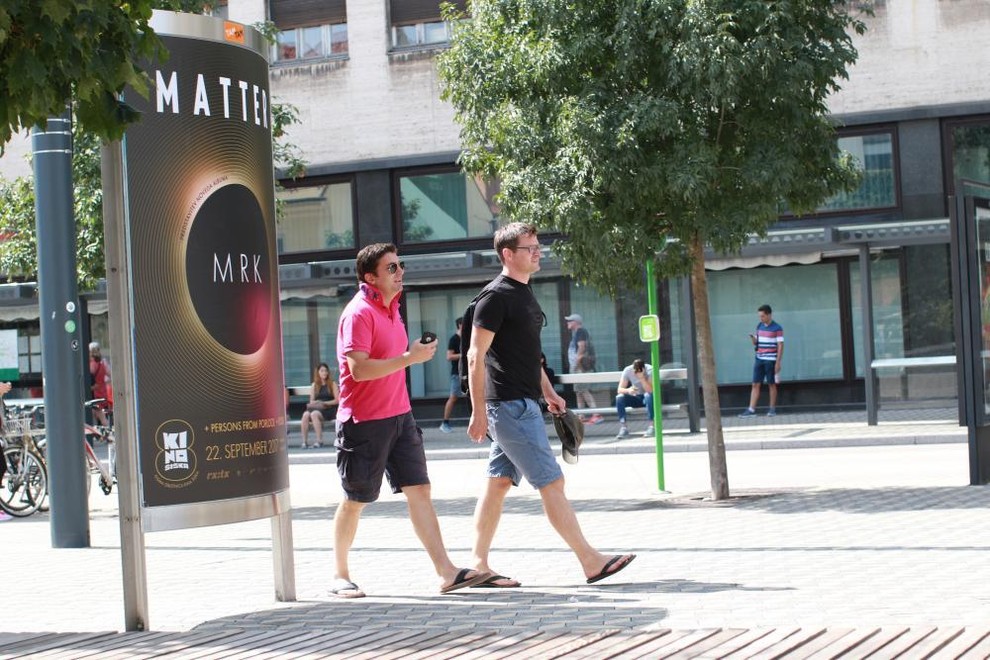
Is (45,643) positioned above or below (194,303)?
below

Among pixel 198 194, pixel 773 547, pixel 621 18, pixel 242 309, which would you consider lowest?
pixel 773 547

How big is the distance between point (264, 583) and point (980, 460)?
6.41m

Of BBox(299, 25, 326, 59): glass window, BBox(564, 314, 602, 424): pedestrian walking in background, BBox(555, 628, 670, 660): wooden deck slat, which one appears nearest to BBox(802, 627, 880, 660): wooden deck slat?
BBox(555, 628, 670, 660): wooden deck slat

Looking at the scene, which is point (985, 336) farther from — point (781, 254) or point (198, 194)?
point (781, 254)

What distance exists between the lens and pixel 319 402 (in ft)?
76.8

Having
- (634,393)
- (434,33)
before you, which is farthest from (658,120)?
(434,33)

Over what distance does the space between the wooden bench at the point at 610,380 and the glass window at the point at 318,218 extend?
5754mm

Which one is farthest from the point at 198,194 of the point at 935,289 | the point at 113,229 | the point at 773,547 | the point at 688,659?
the point at 935,289

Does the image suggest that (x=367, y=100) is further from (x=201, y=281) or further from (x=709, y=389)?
(x=201, y=281)

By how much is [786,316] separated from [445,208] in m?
6.35

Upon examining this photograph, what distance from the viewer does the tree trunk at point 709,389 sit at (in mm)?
12281

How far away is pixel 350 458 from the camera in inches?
297

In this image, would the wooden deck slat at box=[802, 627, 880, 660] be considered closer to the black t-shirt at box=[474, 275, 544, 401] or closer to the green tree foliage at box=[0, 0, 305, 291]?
the black t-shirt at box=[474, 275, 544, 401]

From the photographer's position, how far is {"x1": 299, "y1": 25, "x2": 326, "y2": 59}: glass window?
2717cm
